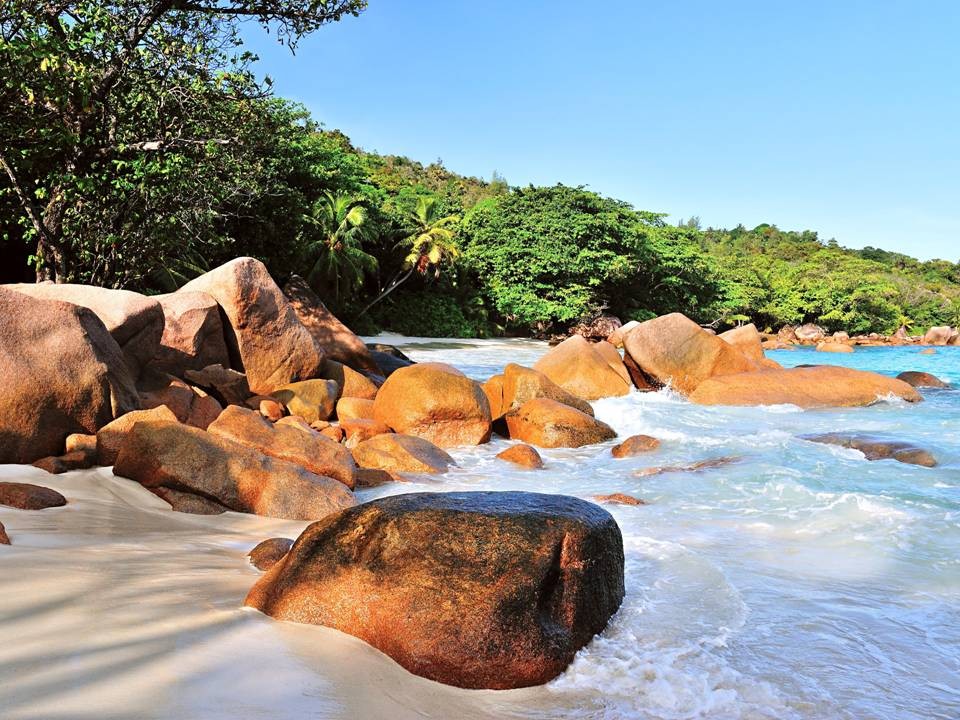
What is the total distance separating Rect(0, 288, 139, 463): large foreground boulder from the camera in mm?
5496

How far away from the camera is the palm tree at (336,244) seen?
2831 centimetres

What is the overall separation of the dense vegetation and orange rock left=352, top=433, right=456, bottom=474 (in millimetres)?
4883

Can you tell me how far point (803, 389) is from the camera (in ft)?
44.5

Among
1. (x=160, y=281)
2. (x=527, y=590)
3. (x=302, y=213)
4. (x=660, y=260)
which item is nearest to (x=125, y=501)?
(x=527, y=590)

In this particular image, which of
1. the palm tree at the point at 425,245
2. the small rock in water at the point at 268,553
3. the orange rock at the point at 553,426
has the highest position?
the palm tree at the point at 425,245

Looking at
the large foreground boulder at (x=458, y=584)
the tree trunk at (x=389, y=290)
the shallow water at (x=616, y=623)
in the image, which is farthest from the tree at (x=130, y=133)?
the tree trunk at (x=389, y=290)

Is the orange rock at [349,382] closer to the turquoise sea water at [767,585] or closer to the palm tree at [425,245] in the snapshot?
the turquoise sea water at [767,585]

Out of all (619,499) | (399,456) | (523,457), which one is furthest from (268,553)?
(523,457)

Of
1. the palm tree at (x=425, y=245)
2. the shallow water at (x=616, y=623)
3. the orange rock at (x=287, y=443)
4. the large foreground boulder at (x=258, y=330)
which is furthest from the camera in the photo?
the palm tree at (x=425, y=245)

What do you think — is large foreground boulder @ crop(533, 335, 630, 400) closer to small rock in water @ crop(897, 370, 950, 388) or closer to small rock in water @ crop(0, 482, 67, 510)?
small rock in water @ crop(897, 370, 950, 388)

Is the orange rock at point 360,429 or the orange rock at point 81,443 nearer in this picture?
the orange rock at point 81,443

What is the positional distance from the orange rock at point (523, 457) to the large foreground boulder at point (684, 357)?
6.92m

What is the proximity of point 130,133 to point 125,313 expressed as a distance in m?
3.98

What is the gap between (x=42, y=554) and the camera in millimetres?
3213
